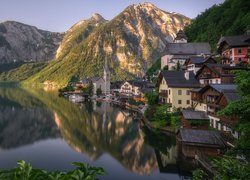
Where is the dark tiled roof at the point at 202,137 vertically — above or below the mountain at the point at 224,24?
below

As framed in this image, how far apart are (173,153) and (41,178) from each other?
3950 cm

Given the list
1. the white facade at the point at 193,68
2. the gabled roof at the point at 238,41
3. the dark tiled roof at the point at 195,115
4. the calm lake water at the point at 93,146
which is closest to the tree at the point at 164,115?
the calm lake water at the point at 93,146

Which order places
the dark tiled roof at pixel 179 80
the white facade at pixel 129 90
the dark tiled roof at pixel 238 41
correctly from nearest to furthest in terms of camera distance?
the dark tiled roof at pixel 179 80 → the dark tiled roof at pixel 238 41 → the white facade at pixel 129 90

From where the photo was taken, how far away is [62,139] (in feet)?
203

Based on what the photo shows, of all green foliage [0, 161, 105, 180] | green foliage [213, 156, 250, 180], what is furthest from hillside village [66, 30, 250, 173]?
green foliage [0, 161, 105, 180]

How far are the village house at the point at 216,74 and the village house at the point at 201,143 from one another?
18925mm

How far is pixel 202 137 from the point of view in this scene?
4500 centimetres

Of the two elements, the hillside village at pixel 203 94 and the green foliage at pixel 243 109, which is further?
the hillside village at pixel 203 94

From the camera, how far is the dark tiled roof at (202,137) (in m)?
44.1

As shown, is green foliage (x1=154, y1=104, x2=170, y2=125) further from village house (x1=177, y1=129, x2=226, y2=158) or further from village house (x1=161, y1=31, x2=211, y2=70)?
village house (x1=161, y1=31, x2=211, y2=70)

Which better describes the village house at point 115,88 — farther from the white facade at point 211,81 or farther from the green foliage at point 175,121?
the green foliage at point 175,121

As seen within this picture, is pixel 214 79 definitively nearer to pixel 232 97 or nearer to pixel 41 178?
pixel 232 97

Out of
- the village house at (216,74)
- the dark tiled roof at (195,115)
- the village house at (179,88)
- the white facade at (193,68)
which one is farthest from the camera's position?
the white facade at (193,68)

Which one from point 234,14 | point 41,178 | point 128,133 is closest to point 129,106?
point 128,133
